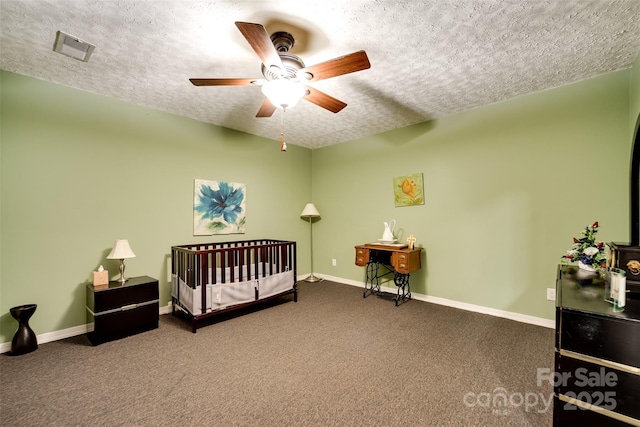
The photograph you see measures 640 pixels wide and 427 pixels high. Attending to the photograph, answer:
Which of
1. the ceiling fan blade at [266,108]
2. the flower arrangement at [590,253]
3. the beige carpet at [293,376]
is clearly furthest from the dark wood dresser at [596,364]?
the ceiling fan blade at [266,108]

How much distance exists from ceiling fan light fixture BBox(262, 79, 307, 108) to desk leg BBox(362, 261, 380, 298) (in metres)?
2.69

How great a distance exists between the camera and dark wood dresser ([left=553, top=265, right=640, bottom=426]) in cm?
111

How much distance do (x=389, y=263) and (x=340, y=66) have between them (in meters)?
2.67

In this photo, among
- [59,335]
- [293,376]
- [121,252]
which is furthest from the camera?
[121,252]

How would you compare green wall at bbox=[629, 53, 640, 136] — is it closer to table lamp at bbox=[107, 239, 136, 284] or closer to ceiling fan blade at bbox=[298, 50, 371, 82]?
ceiling fan blade at bbox=[298, 50, 371, 82]

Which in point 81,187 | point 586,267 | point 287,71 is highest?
point 287,71

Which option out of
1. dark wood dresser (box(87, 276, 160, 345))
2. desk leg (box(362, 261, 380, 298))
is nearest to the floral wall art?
desk leg (box(362, 261, 380, 298))

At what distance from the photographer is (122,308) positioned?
253cm

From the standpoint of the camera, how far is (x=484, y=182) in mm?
3107

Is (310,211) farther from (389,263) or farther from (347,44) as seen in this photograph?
(347,44)

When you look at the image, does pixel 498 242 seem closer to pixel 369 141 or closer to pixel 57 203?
pixel 369 141

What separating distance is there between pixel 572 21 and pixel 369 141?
8.64 feet

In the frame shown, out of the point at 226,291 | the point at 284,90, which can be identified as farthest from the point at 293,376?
the point at 284,90

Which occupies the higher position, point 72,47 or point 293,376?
point 72,47
